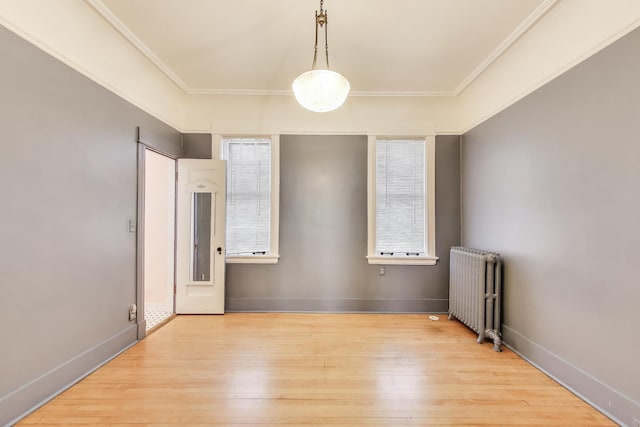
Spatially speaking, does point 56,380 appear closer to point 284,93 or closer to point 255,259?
point 255,259

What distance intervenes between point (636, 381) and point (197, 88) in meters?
4.80

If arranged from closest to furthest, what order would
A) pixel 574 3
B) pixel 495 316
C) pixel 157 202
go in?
1. pixel 574 3
2. pixel 495 316
3. pixel 157 202

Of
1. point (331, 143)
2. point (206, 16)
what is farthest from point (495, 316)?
point (206, 16)

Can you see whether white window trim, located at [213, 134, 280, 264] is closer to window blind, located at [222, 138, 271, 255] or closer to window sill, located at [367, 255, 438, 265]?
window blind, located at [222, 138, 271, 255]

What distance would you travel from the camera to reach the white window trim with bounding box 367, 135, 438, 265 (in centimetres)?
354

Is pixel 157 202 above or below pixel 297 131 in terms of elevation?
below

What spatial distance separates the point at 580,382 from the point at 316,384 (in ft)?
6.34

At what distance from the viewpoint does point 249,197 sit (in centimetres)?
364

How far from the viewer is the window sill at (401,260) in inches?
139

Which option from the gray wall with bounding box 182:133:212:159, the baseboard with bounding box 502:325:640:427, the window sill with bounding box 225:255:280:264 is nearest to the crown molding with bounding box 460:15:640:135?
the baseboard with bounding box 502:325:640:427

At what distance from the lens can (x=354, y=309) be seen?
3535 millimetres

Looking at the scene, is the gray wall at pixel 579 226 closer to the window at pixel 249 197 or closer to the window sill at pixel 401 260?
the window sill at pixel 401 260

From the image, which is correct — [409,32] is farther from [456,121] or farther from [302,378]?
[302,378]

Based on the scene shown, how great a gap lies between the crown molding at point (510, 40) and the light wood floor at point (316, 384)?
9.73 feet
